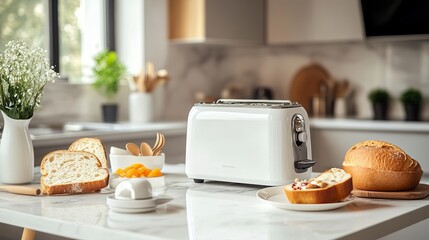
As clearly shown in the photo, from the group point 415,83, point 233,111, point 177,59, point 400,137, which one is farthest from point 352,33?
point 233,111

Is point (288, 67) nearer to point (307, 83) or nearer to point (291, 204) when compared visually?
point (307, 83)

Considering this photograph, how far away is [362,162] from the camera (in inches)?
75.7

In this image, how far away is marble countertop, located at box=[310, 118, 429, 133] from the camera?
154 inches

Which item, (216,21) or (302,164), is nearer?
(302,164)

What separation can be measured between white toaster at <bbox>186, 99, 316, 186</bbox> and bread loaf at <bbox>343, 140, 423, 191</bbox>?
0.14m

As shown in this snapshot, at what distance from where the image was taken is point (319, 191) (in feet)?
5.55

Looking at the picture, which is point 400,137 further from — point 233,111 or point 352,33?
point 233,111

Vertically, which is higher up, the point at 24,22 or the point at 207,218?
the point at 24,22

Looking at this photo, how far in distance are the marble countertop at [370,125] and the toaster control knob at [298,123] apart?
203 centimetres

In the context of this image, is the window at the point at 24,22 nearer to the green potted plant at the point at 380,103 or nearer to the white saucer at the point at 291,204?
the green potted plant at the point at 380,103

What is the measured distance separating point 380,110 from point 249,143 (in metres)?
2.75

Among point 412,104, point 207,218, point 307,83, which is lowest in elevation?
point 207,218

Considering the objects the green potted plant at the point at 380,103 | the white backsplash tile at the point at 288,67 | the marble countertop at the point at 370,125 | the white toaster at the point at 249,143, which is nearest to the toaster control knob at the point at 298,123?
the white toaster at the point at 249,143

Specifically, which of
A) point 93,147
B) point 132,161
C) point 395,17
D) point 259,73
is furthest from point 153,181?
point 259,73
